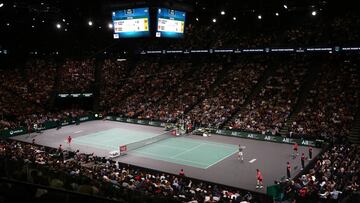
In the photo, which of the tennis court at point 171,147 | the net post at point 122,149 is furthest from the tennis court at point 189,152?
the net post at point 122,149

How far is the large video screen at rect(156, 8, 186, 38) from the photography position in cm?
2333

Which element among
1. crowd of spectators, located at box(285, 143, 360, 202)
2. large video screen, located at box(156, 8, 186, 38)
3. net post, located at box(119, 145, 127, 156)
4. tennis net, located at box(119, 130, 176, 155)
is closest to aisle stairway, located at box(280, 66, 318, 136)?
crowd of spectators, located at box(285, 143, 360, 202)

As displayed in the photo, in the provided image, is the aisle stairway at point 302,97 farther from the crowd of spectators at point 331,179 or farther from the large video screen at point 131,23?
the large video screen at point 131,23

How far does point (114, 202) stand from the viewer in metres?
4.77

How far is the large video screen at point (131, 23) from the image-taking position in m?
23.4

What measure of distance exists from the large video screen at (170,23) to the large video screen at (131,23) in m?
0.86

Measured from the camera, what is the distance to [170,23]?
2431cm

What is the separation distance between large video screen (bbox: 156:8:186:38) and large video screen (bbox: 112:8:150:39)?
86 centimetres

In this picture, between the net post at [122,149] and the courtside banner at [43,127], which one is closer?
the net post at [122,149]

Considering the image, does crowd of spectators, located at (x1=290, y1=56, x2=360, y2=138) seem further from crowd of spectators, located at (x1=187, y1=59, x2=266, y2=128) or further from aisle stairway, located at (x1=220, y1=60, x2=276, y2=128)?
crowd of spectators, located at (x1=187, y1=59, x2=266, y2=128)

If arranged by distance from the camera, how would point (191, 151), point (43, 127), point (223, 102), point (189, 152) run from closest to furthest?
point (189, 152) < point (191, 151) < point (43, 127) < point (223, 102)

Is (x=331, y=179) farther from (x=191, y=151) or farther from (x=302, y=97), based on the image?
(x=302, y=97)

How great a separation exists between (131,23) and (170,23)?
2.73 metres

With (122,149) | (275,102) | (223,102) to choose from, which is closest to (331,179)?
(122,149)
